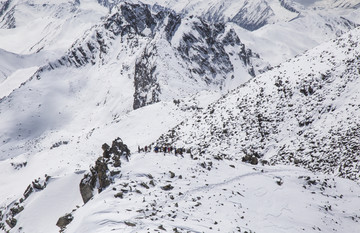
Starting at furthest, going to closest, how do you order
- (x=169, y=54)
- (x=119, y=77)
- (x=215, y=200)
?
(x=119, y=77) < (x=169, y=54) < (x=215, y=200)

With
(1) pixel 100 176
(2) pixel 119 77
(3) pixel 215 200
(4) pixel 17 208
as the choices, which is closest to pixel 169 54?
(2) pixel 119 77

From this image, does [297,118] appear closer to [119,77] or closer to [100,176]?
[100,176]

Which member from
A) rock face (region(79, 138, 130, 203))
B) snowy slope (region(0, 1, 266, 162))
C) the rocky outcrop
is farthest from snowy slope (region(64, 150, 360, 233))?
snowy slope (region(0, 1, 266, 162))

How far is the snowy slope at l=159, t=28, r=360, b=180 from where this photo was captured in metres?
31.7

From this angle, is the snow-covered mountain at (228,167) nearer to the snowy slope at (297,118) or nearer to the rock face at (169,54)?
the snowy slope at (297,118)

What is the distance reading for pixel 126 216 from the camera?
16672 millimetres

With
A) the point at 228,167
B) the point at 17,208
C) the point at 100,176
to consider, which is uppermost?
the point at 100,176

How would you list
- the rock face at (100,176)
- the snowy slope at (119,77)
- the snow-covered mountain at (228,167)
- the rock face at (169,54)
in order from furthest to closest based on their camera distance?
the snowy slope at (119,77) → the rock face at (169,54) → the rock face at (100,176) → the snow-covered mountain at (228,167)

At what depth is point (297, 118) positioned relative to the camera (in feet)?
120

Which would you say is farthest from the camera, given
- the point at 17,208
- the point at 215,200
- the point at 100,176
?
Result: the point at 17,208

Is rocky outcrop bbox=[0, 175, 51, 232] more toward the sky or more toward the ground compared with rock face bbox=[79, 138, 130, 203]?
more toward the ground

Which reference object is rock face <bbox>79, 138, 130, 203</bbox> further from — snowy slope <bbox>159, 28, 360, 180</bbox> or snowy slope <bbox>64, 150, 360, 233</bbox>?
snowy slope <bbox>159, 28, 360, 180</bbox>

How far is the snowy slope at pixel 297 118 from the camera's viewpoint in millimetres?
31656

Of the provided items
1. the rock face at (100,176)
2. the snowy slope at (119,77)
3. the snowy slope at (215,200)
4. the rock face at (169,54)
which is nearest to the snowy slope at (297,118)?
the snowy slope at (215,200)
